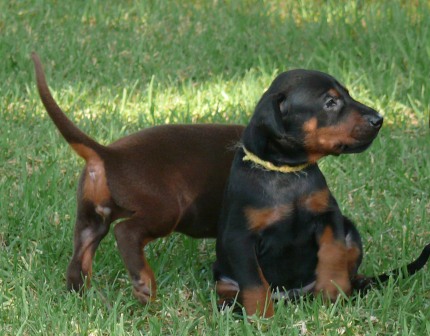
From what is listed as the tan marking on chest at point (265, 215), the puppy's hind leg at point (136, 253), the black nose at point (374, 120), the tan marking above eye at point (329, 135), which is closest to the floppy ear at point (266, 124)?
the tan marking above eye at point (329, 135)

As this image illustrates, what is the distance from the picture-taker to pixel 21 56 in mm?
8398

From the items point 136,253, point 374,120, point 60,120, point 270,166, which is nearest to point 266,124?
point 270,166

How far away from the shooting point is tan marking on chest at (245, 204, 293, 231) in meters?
4.67

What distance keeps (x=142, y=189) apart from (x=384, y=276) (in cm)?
122

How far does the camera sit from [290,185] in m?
4.72

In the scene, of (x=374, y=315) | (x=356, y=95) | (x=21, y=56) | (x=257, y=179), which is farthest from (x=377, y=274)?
(x=21, y=56)

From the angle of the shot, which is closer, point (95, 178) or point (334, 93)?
point (334, 93)

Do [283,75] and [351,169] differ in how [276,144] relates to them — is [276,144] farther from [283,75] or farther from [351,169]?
[351,169]

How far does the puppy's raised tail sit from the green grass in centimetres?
7

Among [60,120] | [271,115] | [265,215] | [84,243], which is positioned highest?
[271,115]

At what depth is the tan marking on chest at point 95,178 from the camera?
15.8 ft

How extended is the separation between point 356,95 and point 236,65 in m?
1.19

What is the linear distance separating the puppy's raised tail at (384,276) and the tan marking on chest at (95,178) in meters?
1.24

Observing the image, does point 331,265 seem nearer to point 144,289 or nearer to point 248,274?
point 248,274
